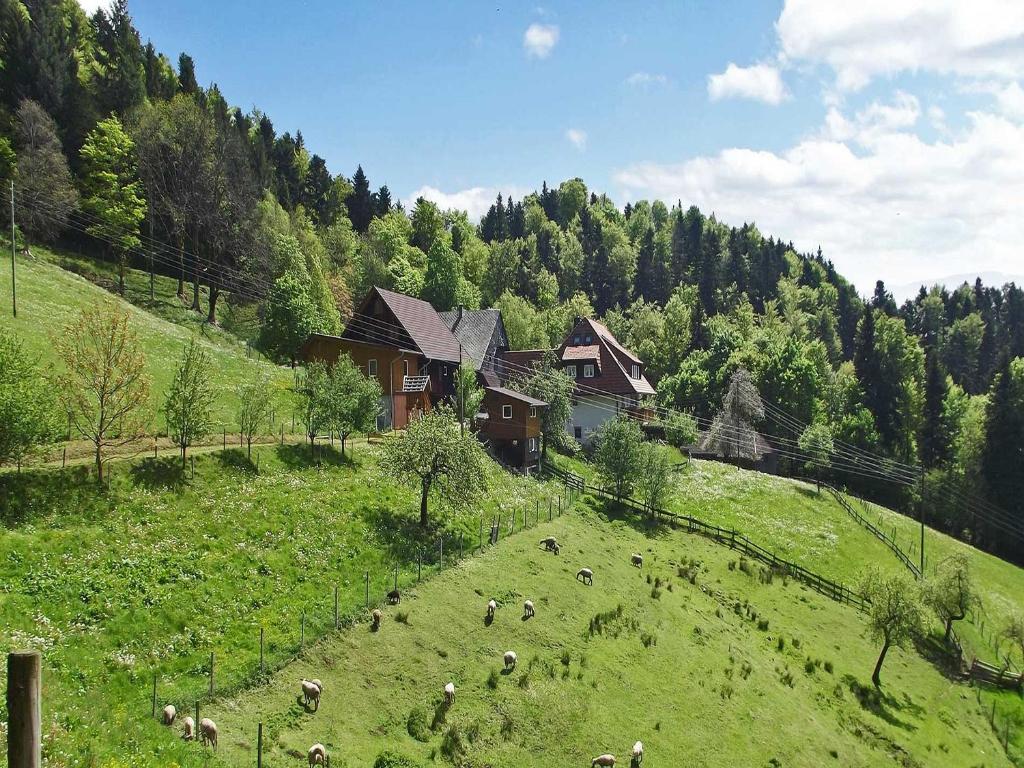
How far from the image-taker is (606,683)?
29656 mm

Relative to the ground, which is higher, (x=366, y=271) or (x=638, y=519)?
(x=366, y=271)

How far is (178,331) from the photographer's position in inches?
2392

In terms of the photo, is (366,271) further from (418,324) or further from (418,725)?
(418,725)

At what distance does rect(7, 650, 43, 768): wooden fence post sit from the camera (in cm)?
524

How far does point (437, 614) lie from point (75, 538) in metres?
14.8

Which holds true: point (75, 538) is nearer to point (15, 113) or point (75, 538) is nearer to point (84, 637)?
point (84, 637)

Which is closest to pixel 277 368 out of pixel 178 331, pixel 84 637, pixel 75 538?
pixel 178 331

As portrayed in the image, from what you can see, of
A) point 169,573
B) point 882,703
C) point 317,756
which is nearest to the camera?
point 317,756

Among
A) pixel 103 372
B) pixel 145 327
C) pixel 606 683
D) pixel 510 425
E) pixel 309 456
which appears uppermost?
pixel 145 327

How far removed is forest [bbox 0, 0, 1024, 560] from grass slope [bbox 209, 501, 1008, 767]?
22.3 metres

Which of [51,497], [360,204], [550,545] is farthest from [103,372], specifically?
[360,204]

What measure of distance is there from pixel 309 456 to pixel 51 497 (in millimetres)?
14780

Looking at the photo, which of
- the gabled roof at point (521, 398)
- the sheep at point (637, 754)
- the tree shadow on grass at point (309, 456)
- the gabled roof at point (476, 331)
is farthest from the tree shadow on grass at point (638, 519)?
the sheep at point (637, 754)

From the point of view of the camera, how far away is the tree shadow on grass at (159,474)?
3178 centimetres
